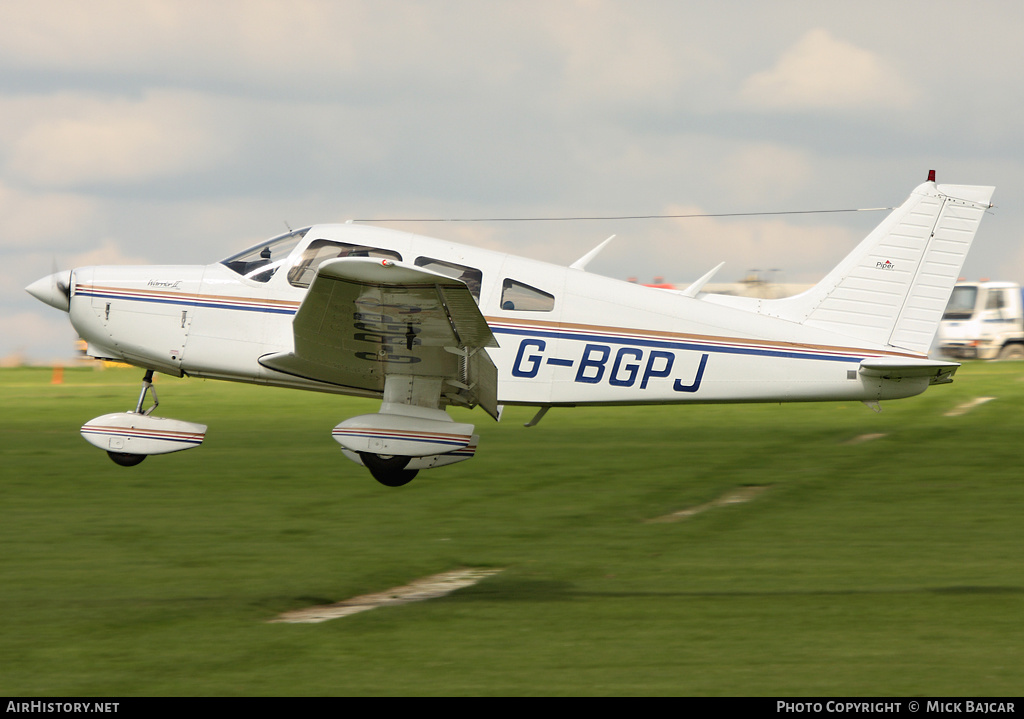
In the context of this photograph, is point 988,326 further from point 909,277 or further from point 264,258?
point 264,258

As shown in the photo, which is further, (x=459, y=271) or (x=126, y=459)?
(x=126, y=459)

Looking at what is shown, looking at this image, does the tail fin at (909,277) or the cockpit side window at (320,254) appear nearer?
the cockpit side window at (320,254)

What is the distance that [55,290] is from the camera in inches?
372

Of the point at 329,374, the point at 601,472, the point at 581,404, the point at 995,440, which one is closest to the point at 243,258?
the point at 329,374

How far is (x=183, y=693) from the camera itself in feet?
13.5

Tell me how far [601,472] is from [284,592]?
476 centimetres

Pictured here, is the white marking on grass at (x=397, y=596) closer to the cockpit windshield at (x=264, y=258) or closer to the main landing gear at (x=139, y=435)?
the main landing gear at (x=139, y=435)

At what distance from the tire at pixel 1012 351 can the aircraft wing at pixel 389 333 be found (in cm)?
2459

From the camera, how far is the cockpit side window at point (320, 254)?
29.1ft

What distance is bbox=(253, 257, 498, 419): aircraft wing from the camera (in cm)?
691

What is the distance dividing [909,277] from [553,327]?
3.48 metres

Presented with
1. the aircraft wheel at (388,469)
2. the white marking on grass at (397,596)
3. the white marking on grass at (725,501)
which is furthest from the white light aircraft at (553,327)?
the white marking on grass at (397,596)

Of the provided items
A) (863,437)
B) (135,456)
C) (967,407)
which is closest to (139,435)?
(135,456)
